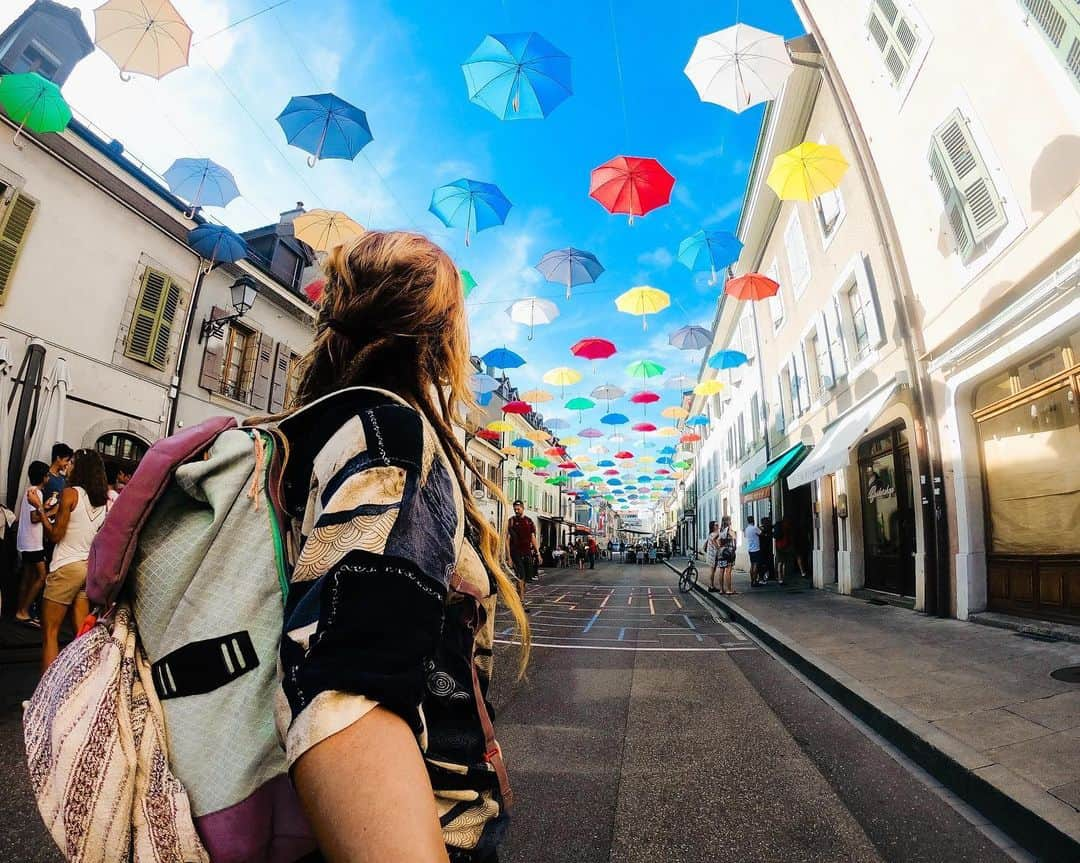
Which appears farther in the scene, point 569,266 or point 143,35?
point 569,266

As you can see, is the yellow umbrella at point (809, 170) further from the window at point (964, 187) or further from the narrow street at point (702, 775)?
the narrow street at point (702, 775)

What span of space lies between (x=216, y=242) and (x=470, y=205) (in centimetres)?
528

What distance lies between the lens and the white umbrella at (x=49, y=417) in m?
8.41

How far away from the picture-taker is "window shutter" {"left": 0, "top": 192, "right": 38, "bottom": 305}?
8.48m

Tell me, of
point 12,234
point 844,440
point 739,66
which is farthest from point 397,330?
point 12,234

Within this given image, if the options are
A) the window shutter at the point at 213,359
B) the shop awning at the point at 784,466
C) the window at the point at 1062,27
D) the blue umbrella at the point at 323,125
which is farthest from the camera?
the shop awning at the point at 784,466

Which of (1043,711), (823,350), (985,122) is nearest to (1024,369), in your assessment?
(985,122)

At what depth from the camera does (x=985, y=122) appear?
6684 millimetres

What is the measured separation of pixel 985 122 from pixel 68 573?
10.7m

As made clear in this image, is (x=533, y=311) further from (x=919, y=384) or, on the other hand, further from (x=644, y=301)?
(x=919, y=384)

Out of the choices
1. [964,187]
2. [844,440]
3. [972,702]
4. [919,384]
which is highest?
[964,187]

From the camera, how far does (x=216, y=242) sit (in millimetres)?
10805

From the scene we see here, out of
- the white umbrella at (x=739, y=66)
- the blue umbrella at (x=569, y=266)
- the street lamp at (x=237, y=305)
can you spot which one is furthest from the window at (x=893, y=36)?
the street lamp at (x=237, y=305)

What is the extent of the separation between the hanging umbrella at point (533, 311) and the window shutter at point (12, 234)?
9093 mm
